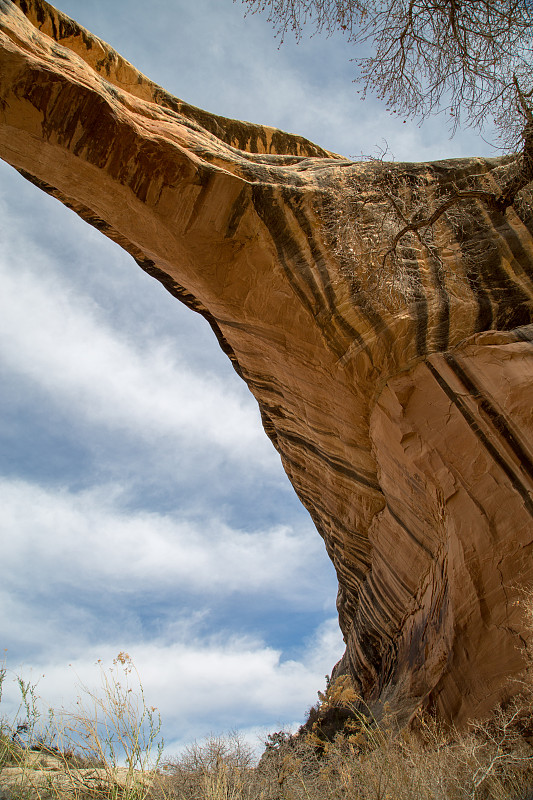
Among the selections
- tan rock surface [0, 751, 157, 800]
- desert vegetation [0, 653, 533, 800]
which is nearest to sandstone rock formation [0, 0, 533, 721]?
desert vegetation [0, 653, 533, 800]

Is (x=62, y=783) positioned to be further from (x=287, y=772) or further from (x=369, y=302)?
(x=369, y=302)

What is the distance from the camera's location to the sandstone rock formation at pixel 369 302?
7.29 metres

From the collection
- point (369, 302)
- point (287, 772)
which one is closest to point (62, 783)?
point (287, 772)

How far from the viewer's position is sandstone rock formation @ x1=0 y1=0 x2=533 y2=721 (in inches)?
287

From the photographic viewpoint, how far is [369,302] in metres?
8.46

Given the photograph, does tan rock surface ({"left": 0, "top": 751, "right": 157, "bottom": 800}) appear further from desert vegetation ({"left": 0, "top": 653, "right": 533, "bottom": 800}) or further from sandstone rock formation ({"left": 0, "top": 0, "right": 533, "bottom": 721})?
sandstone rock formation ({"left": 0, "top": 0, "right": 533, "bottom": 721})

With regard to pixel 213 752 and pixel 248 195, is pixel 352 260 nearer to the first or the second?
pixel 248 195

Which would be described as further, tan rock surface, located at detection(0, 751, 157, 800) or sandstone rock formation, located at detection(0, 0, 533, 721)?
sandstone rock formation, located at detection(0, 0, 533, 721)

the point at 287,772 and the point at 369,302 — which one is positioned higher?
the point at 369,302

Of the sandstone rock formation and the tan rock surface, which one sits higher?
the sandstone rock formation

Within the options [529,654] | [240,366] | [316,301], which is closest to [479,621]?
[529,654]

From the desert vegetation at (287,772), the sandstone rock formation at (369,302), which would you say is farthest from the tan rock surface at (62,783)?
the sandstone rock formation at (369,302)

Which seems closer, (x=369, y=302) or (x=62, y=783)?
(x=62, y=783)

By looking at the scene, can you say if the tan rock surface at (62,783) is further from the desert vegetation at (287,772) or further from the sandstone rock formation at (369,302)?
the sandstone rock formation at (369,302)
